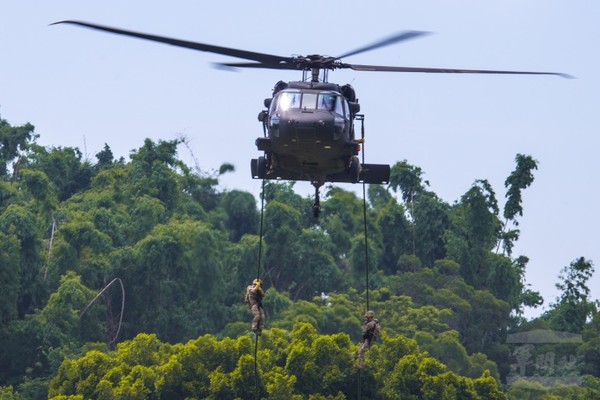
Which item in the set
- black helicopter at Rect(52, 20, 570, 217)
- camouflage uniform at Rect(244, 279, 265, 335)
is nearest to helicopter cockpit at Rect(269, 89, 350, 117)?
black helicopter at Rect(52, 20, 570, 217)

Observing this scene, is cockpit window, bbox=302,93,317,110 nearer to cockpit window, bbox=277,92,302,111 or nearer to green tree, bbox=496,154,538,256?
cockpit window, bbox=277,92,302,111

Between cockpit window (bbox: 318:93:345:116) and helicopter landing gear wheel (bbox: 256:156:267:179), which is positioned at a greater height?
cockpit window (bbox: 318:93:345:116)

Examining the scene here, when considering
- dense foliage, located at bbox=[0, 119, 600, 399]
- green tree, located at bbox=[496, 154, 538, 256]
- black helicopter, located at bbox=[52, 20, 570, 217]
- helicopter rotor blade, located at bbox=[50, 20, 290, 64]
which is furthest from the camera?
green tree, located at bbox=[496, 154, 538, 256]

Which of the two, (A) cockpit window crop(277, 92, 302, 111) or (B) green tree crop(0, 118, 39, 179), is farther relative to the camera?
(B) green tree crop(0, 118, 39, 179)

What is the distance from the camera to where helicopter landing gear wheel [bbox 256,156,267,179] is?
126 ft

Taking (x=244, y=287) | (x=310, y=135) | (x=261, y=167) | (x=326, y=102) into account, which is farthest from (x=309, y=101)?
(x=244, y=287)

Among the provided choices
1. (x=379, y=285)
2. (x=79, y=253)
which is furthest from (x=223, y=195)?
(x=79, y=253)

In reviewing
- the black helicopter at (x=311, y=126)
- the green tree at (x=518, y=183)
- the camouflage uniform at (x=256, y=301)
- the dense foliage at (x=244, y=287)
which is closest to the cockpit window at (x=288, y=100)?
the black helicopter at (x=311, y=126)

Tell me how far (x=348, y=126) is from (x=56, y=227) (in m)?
64.5

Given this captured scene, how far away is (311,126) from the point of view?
36.8 metres

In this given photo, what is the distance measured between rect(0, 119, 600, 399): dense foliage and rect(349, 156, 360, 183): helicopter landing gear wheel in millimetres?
32245

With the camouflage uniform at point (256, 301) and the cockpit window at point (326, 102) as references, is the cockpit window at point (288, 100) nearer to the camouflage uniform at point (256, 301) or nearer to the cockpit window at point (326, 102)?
the cockpit window at point (326, 102)

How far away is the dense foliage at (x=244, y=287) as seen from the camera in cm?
7338

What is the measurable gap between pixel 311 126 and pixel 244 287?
65.1 metres
